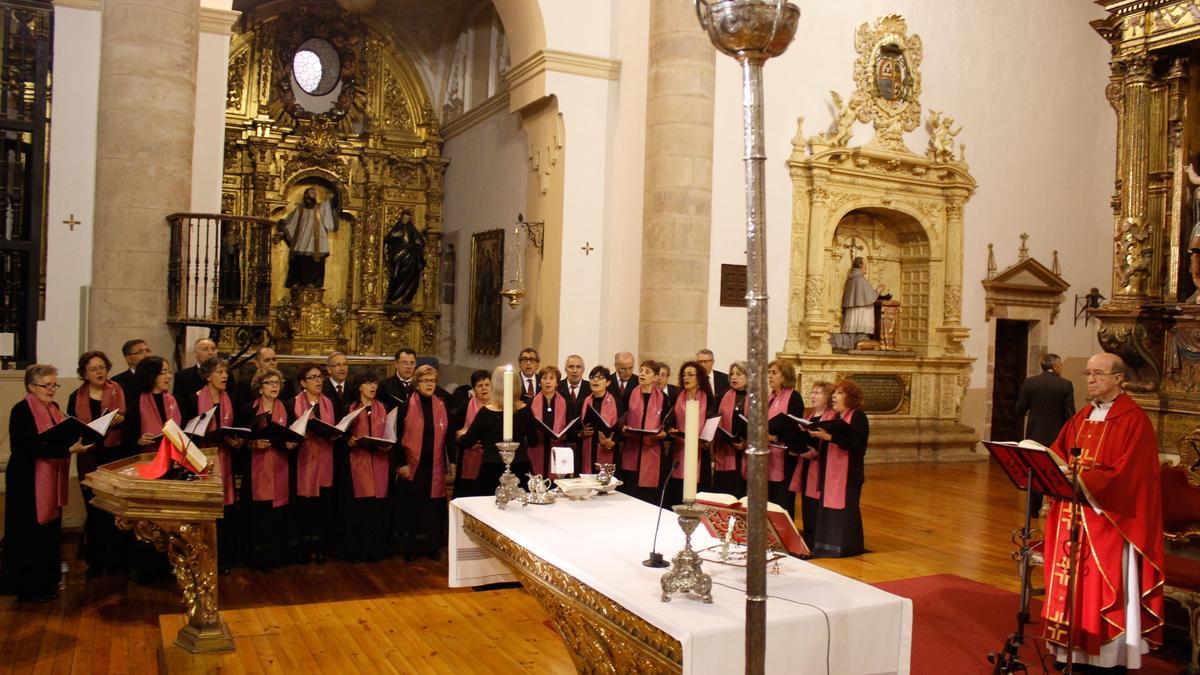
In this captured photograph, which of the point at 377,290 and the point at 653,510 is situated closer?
the point at 653,510

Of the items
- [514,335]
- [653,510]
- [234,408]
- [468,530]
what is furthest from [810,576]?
[514,335]

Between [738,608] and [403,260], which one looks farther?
[403,260]

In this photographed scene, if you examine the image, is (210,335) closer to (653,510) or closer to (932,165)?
(653,510)

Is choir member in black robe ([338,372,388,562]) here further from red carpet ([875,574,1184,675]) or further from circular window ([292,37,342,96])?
circular window ([292,37,342,96])

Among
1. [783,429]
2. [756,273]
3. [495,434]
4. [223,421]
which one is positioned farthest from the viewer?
[783,429]

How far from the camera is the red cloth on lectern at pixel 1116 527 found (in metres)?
5.54

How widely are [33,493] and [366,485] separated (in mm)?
2342

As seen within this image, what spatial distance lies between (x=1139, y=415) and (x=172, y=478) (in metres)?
5.30

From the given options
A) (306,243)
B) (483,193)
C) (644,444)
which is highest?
(483,193)

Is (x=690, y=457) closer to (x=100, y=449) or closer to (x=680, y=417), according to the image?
(x=100, y=449)

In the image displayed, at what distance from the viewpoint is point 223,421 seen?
24.7ft

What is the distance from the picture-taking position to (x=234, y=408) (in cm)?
788

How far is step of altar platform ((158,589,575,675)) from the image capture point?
553cm

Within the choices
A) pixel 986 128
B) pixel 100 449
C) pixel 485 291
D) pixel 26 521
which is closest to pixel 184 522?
pixel 26 521
